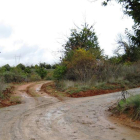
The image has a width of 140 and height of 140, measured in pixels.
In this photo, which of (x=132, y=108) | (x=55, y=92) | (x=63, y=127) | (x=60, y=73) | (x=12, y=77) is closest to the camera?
(x=63, y=127)

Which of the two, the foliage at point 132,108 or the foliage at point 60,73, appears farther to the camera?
the foliage at point 60,73

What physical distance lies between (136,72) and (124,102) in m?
16.5

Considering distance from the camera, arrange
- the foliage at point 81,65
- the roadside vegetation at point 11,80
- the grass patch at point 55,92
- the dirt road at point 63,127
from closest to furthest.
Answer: the dirt road at point 63,127 → the roadside vegetation at point 11,80 → the grass patch at point 55,92 → the foliage at point 81,65

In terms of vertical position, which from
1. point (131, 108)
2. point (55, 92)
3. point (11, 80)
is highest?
point (11, 80)

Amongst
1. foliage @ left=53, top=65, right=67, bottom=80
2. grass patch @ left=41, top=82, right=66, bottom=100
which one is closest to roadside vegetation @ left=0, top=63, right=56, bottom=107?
grass patch @ left=41, top=82, right=66, bottom=100

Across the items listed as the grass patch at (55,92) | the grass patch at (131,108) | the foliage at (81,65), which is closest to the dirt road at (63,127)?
the grass patch at (131,108)

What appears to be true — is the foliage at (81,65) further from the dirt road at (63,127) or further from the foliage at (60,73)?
the dirt road at (63,127)

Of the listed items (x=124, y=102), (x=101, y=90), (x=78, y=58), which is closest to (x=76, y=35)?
(x=78, y=58)

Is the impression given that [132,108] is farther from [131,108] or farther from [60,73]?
[60,73]

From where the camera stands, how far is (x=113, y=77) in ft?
75.1

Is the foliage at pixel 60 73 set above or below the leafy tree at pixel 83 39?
below

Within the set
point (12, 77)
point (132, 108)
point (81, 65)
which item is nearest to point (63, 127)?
point (132, 108)

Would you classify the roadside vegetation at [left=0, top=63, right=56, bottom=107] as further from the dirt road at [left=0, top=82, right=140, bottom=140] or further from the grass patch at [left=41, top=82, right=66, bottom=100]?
the dirt road at [left=0, top=82, right=140, bottom=140]

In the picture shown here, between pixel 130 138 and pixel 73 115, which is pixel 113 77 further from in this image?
pixel 130 138
